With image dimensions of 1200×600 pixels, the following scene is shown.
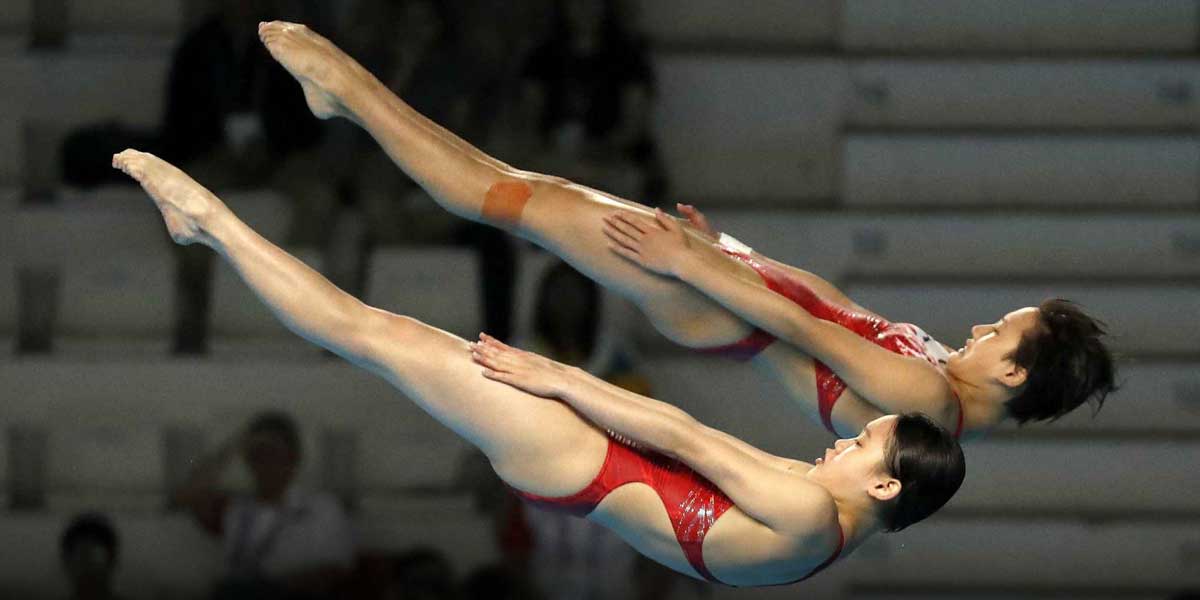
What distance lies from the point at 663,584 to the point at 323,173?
174 cm

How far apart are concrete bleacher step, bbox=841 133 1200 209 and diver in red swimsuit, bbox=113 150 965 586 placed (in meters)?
2.67

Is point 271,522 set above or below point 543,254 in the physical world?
below

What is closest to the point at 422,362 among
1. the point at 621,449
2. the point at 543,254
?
the point at 621,449

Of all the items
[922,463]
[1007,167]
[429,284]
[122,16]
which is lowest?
[922,463]

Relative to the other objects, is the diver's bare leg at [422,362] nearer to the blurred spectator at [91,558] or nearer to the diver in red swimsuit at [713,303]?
the diver in red swimsuit at [713,303]

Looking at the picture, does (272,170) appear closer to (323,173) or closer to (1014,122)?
(323,173)

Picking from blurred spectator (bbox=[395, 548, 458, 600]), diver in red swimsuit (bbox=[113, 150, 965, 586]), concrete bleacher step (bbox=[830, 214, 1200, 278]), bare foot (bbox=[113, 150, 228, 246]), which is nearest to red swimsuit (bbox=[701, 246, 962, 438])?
diver in red swimsuit (bbox=[113, 150, 965, 586])

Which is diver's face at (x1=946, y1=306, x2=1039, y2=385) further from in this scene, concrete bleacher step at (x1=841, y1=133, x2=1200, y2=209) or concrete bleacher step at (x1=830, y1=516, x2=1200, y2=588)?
concrete bleacher step at (x1=841, y1=133, x2=1200, y2=209)

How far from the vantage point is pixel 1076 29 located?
6.05 m

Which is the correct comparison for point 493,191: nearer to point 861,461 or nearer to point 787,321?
point 787,321

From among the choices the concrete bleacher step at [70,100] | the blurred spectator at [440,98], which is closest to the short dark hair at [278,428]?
the blurred spectator at [440,98]

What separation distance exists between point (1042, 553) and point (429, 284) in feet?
7.22

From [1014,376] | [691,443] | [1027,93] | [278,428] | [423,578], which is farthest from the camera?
[1027,93]

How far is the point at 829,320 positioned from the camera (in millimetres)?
3826
